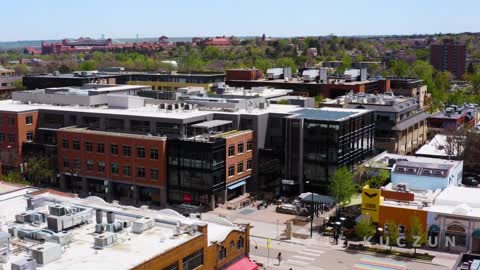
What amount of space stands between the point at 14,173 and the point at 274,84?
219 ft

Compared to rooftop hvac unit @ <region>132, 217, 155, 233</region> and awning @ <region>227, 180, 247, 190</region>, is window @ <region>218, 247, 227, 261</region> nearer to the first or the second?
rooftop hvac unit @ <region>132, 217, 155, 233</region>

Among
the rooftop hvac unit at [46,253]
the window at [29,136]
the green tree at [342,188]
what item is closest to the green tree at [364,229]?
the green tree at [342,188]

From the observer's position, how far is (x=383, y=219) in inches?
2603

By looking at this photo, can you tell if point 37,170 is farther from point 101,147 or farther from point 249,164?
point 249,164

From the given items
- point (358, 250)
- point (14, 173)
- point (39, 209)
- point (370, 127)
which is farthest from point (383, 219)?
point (14, 173)

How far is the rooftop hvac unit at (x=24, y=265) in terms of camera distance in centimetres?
3506

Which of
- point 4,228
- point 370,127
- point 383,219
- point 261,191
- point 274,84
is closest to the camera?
point 4,228

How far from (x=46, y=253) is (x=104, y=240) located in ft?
13.7

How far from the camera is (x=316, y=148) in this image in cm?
8131

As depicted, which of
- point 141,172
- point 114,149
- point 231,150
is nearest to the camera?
point 231,150

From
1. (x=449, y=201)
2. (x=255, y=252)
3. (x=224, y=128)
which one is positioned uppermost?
(x=224, y=128)

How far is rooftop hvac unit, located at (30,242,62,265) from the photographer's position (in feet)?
123

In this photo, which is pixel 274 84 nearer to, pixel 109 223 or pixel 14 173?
pixel 14 173

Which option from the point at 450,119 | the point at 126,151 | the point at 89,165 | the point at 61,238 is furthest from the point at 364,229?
the point at 450,119
